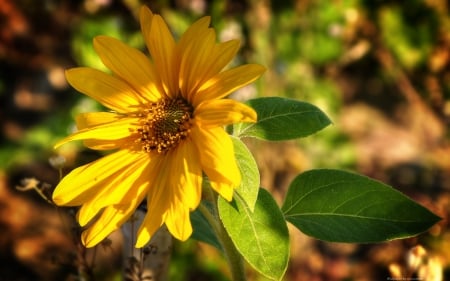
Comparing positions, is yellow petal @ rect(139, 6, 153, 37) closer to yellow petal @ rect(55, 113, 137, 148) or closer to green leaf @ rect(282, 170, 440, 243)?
yellow petal @ rect(55, 113, 137, 148)

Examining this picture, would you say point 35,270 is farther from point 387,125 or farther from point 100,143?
point 387,125

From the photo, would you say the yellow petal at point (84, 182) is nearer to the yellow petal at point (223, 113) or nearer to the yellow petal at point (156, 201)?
the yellow petal at point (156, 201)

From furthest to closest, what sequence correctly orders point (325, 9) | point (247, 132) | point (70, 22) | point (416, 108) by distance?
point (70, 22)
point (325, 9)
point (416, 108)
point (247, 132)

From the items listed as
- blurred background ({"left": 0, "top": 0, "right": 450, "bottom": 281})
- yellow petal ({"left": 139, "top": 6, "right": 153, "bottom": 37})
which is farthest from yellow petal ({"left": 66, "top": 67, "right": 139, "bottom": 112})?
blurred background ({"left": 0, "top": 0, "right": 450, "bottom": 281})

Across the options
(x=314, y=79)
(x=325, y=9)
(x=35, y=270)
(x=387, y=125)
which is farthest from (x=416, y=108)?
(x=35, y=270)

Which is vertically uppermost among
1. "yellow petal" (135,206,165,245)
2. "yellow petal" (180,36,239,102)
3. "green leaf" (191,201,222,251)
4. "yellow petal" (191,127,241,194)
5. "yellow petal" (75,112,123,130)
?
"yellow petal" (180,36,239,102)

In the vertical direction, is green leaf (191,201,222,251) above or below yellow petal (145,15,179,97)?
below

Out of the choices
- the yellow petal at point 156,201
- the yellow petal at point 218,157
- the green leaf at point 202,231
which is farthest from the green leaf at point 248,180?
the green leaf at point 202,231

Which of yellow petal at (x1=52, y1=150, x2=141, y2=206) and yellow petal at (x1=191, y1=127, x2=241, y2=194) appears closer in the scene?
yellow petal at (x1=191, y1=127, x2=241, y2=194)
